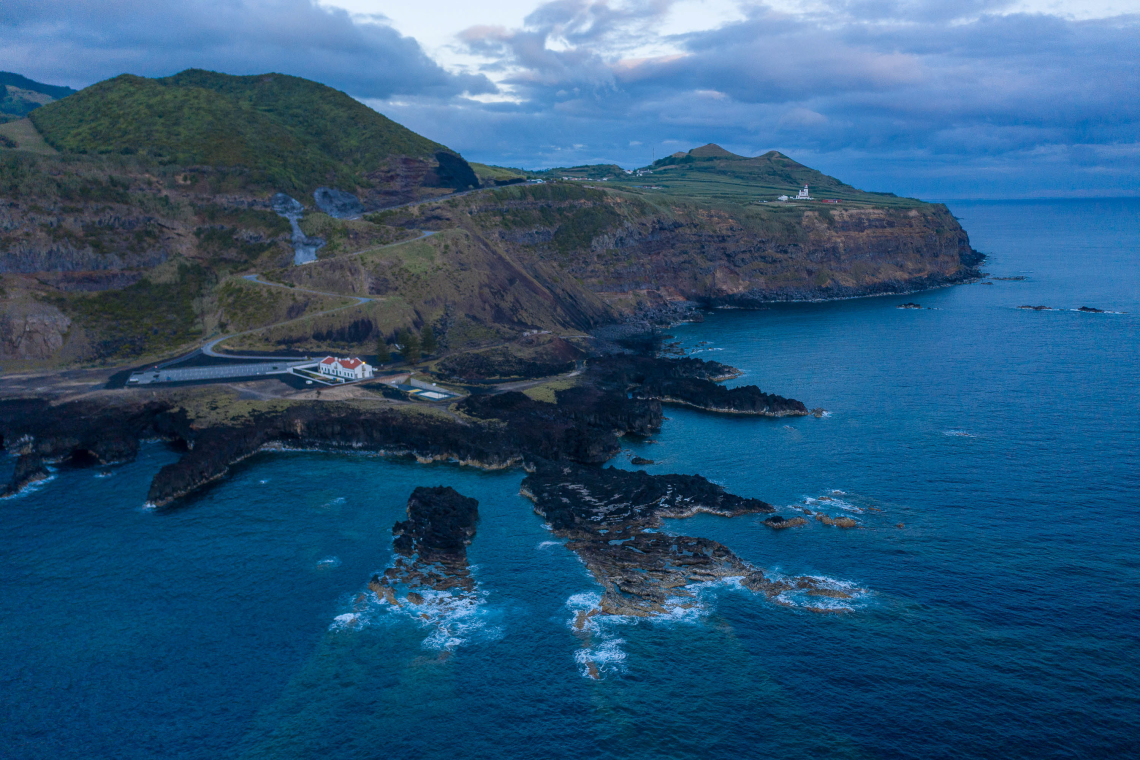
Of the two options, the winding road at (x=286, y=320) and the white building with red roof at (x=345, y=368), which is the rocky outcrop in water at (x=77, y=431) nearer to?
the winding road at (x=286, y=320)

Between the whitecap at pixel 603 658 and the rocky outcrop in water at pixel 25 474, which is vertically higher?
the rocky outcrop in water at pixel 25 474

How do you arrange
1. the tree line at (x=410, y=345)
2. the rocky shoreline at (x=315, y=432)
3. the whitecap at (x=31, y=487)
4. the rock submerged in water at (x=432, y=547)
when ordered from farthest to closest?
the tree line at (x=410, y=345), the rocky shoreline at (x=315, y=432), the whitecap at (x=31, y=487), the rock submerged in water at (x=432, y=547)

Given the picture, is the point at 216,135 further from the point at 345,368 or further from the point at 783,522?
the point at 783,522

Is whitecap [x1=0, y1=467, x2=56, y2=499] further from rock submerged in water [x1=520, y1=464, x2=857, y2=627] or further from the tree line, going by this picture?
rock submerged in water [x1=520, y1=464, x2=857, y2=627]

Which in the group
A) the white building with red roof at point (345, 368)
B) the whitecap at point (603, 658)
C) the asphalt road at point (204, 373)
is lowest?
the whitecap at point (603, 658)

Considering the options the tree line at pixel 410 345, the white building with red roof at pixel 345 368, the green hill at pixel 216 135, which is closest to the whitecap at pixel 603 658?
the white building with red roof at pixel 345 368

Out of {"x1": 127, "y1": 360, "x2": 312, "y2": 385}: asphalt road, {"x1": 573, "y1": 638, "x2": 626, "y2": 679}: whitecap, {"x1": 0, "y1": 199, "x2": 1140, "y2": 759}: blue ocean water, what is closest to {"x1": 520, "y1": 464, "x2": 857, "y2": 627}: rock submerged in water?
{"x1": 0, "y1": 199, "x2": 1140, "y2": 759}: blue ocean water

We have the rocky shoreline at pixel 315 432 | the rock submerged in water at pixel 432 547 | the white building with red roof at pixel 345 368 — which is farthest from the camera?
the white building with red roof at pixel 345 368
